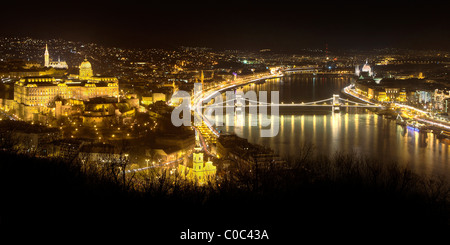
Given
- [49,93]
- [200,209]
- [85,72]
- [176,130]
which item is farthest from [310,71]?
[200,209]

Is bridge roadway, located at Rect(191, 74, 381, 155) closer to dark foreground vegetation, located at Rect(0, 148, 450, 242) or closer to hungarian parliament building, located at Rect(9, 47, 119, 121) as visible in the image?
hungarian parliament building, located at Rect(9, 47, 119, 121)

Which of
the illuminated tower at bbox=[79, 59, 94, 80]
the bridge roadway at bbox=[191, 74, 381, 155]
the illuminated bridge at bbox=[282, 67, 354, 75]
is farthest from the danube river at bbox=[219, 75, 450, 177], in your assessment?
the illuminated bridge at bbox=[282, 67, 354, 75]

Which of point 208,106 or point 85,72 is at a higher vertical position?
point 85,72

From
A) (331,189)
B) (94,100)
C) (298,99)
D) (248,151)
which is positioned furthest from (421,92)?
(331,189)

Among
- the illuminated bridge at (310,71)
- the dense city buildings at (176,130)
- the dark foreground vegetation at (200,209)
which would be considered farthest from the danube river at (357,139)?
the illuminated bridge at (310,71)

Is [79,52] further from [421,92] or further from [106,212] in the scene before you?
[106,212]

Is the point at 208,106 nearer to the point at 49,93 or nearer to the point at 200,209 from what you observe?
the point at 49,93

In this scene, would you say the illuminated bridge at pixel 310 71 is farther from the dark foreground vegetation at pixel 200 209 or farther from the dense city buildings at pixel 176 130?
the dark foreground vegetation at pixel 200 209
